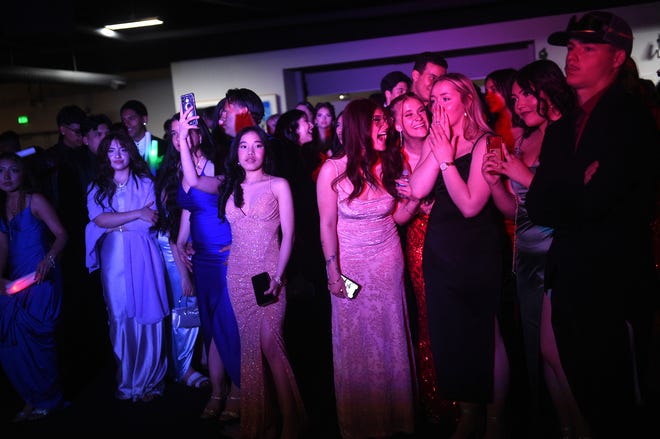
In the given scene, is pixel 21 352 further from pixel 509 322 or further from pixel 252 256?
pixel 509 322

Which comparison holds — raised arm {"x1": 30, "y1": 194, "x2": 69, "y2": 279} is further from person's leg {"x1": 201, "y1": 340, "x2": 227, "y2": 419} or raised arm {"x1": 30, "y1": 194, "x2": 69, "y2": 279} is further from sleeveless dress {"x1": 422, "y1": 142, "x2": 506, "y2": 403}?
sleeveless dress {"x1": 422, "y1": 142, "x2": 506, "y2": 403}

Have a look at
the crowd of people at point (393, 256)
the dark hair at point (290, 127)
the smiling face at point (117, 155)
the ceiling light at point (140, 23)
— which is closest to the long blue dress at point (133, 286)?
the crowd of people at point (393, 256)

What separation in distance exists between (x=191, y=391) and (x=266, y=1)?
592 centimetres

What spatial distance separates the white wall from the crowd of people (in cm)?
438

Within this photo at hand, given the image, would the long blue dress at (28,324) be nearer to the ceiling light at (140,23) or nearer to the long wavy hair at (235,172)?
the long wavy hair at (235,172)

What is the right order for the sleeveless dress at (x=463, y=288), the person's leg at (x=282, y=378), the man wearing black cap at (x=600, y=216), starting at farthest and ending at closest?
1. the person's leg at (x=282, y=378)
2. the sleeveless dress at (x=463, y=288)
3. the man wearing black cap at (x=600, y=216)

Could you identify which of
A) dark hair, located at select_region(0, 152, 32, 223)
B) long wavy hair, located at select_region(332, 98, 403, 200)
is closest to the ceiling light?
dark hair, located at select_region(0, 152, 32, 223)

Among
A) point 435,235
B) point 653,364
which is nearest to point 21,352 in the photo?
point 435,235

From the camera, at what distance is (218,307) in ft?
11.5

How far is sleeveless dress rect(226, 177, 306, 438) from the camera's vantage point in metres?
3.08

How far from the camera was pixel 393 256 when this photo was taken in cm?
297

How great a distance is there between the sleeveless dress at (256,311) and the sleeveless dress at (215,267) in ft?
1.20

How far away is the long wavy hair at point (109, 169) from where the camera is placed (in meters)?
3.85

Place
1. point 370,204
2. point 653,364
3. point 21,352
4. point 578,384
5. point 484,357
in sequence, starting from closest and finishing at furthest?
point 578,384 → point 484,357 → point 370,204 → point 653,364 → point 21,352
